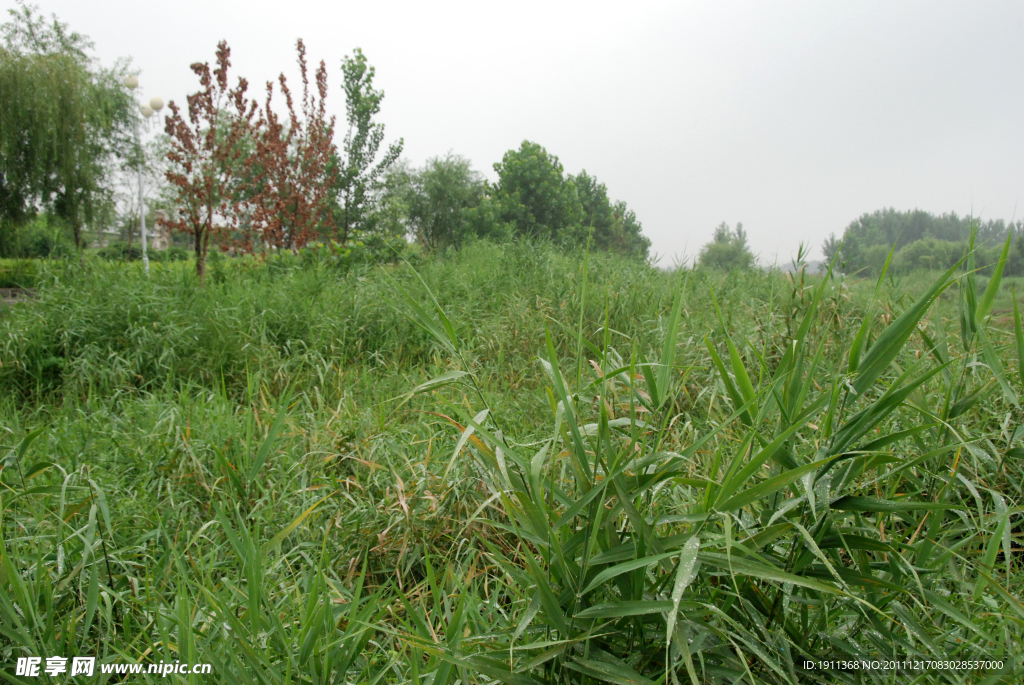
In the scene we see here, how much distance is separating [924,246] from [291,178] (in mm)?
8405

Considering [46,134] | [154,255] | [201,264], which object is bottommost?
[201,264]

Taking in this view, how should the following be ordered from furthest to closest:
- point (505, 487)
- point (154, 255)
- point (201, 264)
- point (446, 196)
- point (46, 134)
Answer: point (446, 196) → point (46, 134) → point (154, 255) → point (201, 264) → point (505, 487)

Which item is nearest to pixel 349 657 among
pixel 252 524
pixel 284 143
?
pixel 252 524

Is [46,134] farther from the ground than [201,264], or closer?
farther from the ground

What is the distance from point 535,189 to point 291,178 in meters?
11.0

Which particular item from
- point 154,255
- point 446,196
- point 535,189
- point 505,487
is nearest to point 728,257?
point 505,487

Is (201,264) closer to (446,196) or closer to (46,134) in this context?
(46,134)

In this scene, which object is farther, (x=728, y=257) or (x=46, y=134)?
(x=46, y=134)

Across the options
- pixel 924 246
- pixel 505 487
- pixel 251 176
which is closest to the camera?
pixel 505 487

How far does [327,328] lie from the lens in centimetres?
418

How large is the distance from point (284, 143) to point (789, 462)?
9352 mm

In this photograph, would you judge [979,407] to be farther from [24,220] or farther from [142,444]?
[24,220]

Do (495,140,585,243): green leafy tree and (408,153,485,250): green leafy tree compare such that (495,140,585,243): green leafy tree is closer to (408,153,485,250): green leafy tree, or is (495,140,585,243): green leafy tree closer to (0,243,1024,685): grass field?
(408,153,485,250): green leafy tree

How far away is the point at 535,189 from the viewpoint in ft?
58.2
